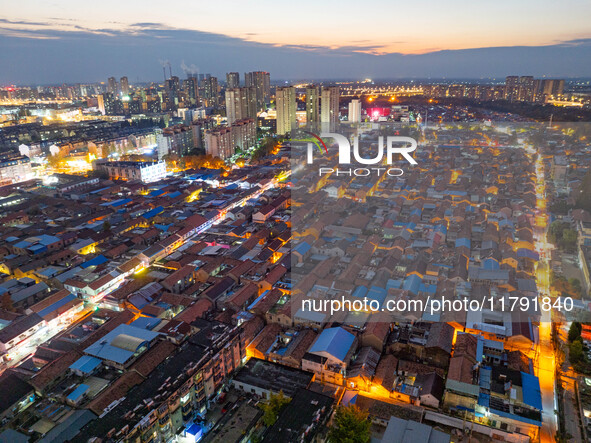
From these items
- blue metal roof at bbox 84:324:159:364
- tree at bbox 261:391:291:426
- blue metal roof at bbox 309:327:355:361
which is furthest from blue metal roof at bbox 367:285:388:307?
blue metal roof at bbox 84:324:159:364

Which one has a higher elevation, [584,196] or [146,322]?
[584,196]

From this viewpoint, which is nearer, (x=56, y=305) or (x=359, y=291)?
(x=56, y=305)

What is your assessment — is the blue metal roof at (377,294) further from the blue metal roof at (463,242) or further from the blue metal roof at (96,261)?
the blue metal roof at (96,261)

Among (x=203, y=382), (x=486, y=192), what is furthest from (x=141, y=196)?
(x=486, y=192)

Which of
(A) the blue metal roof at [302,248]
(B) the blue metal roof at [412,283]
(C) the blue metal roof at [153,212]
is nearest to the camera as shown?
(B) the blue metal roof at [412,283]

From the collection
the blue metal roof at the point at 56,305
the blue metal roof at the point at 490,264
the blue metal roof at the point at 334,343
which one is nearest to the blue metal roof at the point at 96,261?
the blue metal roof at the point at 56,305

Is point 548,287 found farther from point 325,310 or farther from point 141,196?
point 141,196

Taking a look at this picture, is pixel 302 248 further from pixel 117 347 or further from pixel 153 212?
pixel 153 212

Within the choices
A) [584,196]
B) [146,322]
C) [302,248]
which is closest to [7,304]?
[146,322]

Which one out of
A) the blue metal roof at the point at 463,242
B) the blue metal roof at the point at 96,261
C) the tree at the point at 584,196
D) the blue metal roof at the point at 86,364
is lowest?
the blue metal roof at the point at 86,364
